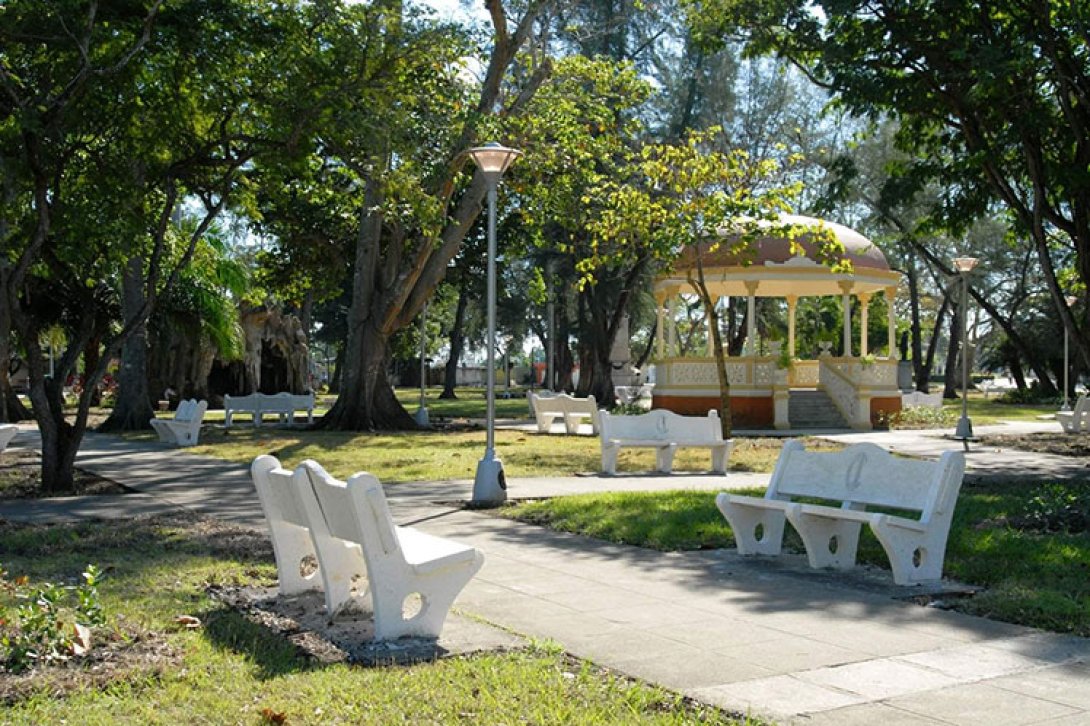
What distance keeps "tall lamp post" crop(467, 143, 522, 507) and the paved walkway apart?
68.4 inches

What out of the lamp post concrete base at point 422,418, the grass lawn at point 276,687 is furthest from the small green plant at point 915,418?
the grass lawn at point 276,687

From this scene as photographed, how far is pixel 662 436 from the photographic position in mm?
17281

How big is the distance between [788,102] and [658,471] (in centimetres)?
3462

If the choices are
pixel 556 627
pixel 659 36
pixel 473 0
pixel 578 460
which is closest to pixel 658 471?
pixel 578 460

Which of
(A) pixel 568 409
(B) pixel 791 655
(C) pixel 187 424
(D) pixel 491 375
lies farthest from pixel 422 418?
(B) pixel 791 655

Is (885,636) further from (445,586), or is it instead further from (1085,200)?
(1085,200)

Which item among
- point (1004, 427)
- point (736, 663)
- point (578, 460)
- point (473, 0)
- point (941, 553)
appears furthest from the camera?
point (473, 0)

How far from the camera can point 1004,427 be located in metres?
31.1

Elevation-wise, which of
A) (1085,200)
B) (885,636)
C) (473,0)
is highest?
(473,0)

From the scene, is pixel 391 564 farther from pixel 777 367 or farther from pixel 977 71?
Result: pixel 777 367

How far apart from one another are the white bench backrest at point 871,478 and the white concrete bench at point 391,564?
3.59 m

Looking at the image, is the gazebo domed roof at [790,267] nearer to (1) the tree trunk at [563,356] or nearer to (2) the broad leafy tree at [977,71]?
(2) the broad leafy tree at [977,71]

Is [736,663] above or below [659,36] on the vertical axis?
below

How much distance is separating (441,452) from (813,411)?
1408 centimetres
